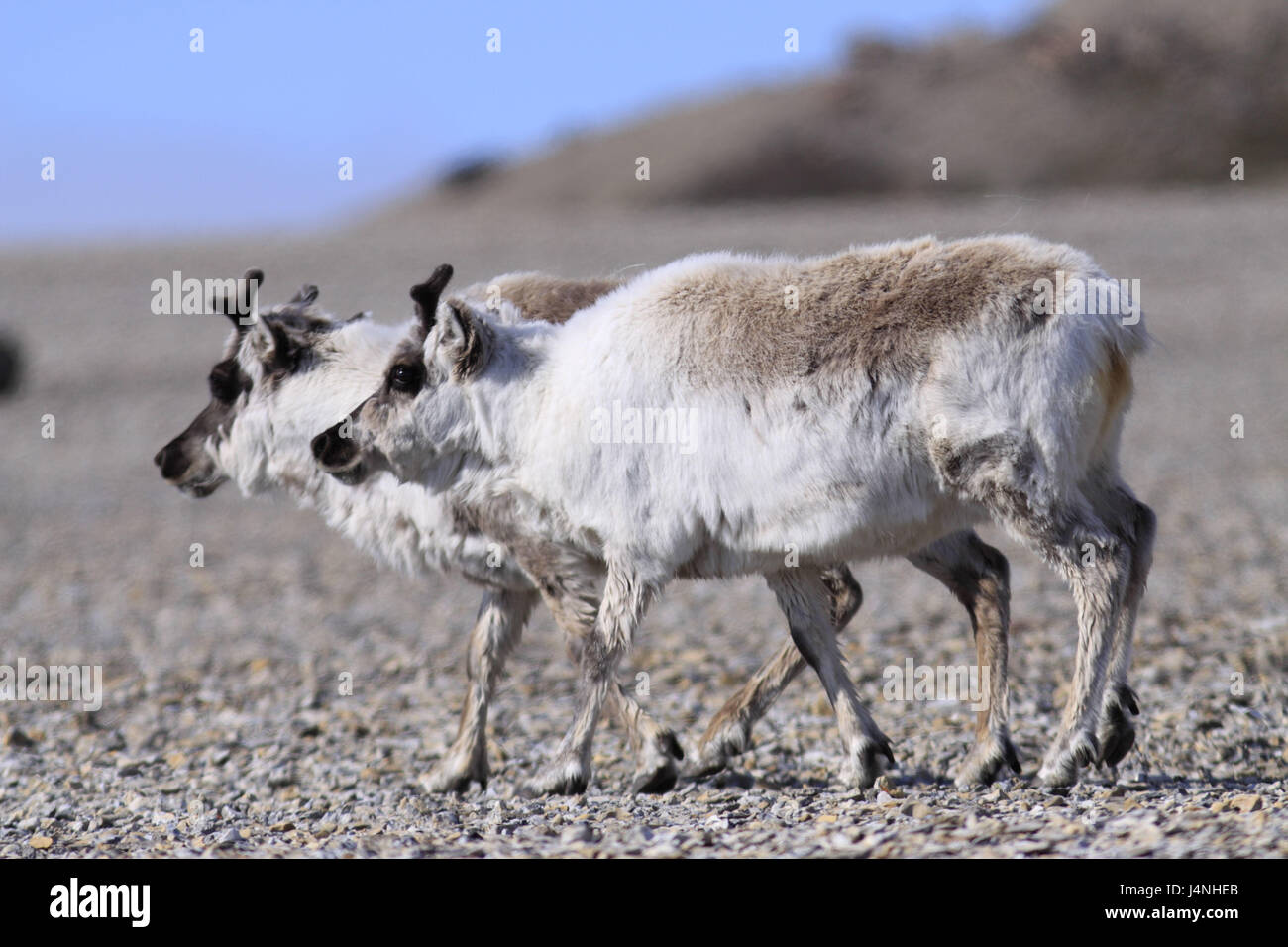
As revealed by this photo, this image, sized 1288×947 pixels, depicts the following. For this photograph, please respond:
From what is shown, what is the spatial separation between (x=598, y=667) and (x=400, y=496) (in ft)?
6.25

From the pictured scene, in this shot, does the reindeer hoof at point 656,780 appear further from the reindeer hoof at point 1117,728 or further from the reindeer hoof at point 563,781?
the reindeer hoof at point 1117,728

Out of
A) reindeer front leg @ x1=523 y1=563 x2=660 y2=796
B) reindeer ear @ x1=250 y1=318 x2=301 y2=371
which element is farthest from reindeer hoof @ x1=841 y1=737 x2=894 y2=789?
reindeer ear @ x1=250 y1=318 x2=301 y2=371

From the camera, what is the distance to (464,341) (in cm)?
842

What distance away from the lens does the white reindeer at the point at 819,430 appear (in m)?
7.33

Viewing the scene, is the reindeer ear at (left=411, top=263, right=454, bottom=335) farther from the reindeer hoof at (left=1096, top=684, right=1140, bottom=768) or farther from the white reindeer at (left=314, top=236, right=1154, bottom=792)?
the reindeer hoof at (left=1096, top=684, right=1140, bottom=768)

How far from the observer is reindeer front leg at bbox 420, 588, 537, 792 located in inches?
359

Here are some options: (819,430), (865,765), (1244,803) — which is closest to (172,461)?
(819,430)

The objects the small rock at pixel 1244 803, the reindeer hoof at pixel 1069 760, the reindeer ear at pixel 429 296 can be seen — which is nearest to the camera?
the small rock at pixel 1244 803

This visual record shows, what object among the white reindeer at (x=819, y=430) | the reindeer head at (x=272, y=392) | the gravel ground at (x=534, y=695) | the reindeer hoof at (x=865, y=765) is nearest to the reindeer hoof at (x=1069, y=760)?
the white reindeer at (x=819, y=430)

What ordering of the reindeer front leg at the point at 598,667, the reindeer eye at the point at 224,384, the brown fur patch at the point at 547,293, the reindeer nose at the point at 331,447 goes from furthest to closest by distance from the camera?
the reindeer eye at the point at 224,384, the brown fur patch at the point at 547,293, the reindeer nose at the point at 331,447, the reindeer front leg at the point at 598,667

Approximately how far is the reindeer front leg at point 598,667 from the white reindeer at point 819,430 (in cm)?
1

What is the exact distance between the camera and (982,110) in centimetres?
5050

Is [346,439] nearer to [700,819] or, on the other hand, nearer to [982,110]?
[700,819]

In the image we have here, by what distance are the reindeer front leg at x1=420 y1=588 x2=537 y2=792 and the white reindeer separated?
0.98 m
